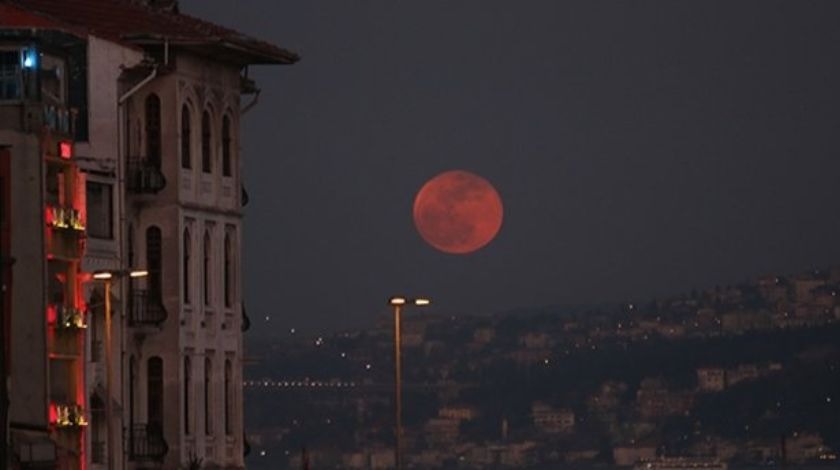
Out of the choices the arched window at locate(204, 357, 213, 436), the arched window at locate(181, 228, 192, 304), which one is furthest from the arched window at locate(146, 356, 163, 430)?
the arched window at locate(204, 357, 213, 436)

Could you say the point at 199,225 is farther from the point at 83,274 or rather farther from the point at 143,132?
the point at 83,274

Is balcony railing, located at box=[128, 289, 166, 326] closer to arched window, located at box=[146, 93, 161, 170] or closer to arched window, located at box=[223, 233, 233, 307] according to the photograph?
arched window, located at box=[146, 93, 161, 170]

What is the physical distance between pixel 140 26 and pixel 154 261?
6096 mm

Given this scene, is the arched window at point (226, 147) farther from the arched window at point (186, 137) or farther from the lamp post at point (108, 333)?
the lamp post at point (108, 333)

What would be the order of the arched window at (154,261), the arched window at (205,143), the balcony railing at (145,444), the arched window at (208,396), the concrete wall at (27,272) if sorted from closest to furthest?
the concrete wall at (27,272) → the balcony railing at (145,444) → the arched window at (154,261) → the arched window at (208,396) → the arched window at (205,143)

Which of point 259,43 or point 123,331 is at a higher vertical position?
point 259,43

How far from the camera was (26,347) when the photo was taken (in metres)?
91.6

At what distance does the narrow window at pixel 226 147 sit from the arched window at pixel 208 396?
17.8 ft

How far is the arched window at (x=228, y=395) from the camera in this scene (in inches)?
4294

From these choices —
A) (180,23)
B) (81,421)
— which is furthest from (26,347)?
(180,23)

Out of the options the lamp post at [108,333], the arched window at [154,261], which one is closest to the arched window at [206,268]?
the arched window at [154,261]

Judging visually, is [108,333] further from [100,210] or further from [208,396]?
[208,396]

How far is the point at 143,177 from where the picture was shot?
103125mm

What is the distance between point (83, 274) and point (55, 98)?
4.35m
